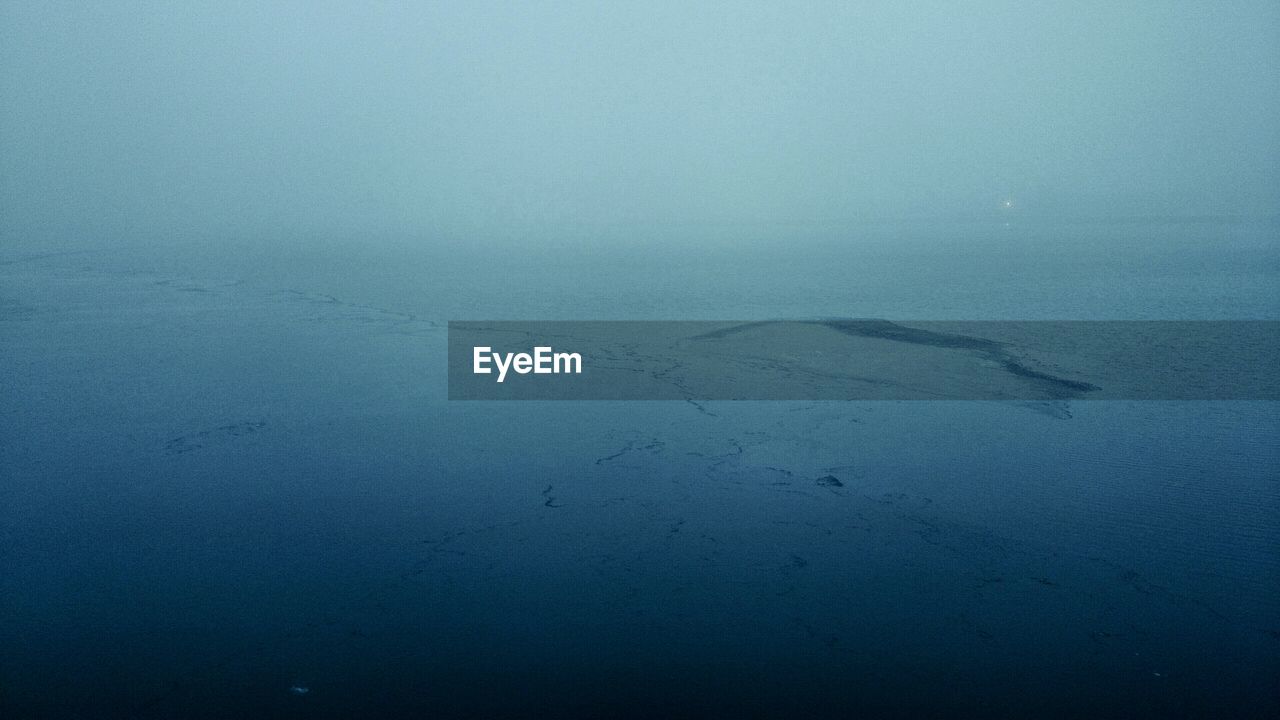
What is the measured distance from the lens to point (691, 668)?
314 centimetres

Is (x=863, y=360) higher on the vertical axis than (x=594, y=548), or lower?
higher

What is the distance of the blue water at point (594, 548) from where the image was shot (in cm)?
307

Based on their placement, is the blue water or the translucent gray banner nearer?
the blue water

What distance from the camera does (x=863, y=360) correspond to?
270 inches

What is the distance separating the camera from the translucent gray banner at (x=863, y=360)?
6074 mm

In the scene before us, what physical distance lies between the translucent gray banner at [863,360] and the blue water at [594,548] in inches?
12.0

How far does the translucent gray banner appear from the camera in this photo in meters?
6.07

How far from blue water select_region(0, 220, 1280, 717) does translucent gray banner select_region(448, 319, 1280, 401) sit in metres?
0.30

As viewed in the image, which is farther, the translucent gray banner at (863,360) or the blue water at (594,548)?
the translucent gray banner at (863,360)

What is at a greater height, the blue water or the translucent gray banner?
the translucent gray banner

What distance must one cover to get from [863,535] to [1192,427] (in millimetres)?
2591

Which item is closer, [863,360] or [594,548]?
[594,548]

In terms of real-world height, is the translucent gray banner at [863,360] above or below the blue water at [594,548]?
above

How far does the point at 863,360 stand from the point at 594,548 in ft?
11.6
